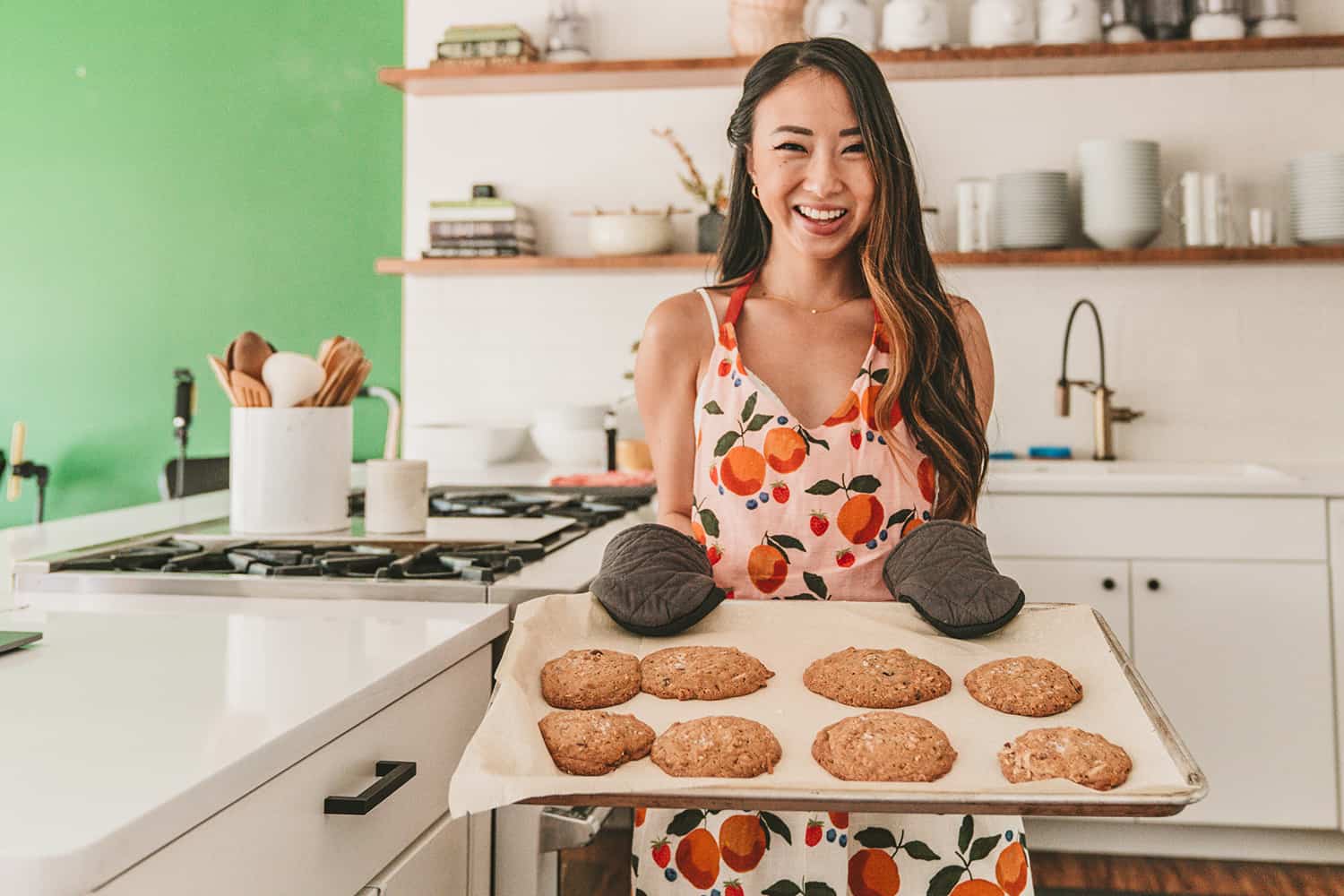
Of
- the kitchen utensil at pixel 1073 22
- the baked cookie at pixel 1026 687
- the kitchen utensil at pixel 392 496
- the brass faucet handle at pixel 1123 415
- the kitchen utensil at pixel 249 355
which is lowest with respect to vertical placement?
the baked cookie at pixel 1026 687

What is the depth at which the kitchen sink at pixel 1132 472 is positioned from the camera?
2.60 m

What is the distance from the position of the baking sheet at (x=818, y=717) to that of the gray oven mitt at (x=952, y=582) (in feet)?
0.12

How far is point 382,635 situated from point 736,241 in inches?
28.2

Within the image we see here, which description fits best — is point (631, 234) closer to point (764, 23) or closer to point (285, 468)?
point (764, 23)

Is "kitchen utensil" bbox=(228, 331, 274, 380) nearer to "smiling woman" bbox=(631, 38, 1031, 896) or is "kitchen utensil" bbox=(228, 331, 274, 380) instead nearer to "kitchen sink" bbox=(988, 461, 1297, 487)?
"smiling woman" bbox=(631, 38, 1031, 896)

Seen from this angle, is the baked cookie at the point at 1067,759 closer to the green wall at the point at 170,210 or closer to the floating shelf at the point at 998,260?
the floating shelf at the point at 998,260

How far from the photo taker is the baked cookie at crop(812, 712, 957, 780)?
85 cm

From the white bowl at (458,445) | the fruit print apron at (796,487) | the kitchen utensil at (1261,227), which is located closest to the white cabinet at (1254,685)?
the kitchen utensil at (1261,227)

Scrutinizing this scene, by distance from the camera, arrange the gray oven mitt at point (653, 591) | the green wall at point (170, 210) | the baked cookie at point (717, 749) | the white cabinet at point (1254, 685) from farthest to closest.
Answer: the green wall at point (170, 210), the white cabinet at point (1254, 685), the gray oven mitt at point (653, 591), the baked cookie at point (717, 749)

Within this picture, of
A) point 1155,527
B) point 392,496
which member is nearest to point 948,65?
point 1155,527

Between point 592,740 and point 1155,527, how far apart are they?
210 cm

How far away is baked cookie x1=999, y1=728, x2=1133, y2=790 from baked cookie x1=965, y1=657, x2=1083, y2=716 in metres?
0.06

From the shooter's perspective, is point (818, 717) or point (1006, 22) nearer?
point (818, 717)

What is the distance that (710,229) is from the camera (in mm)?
3279
